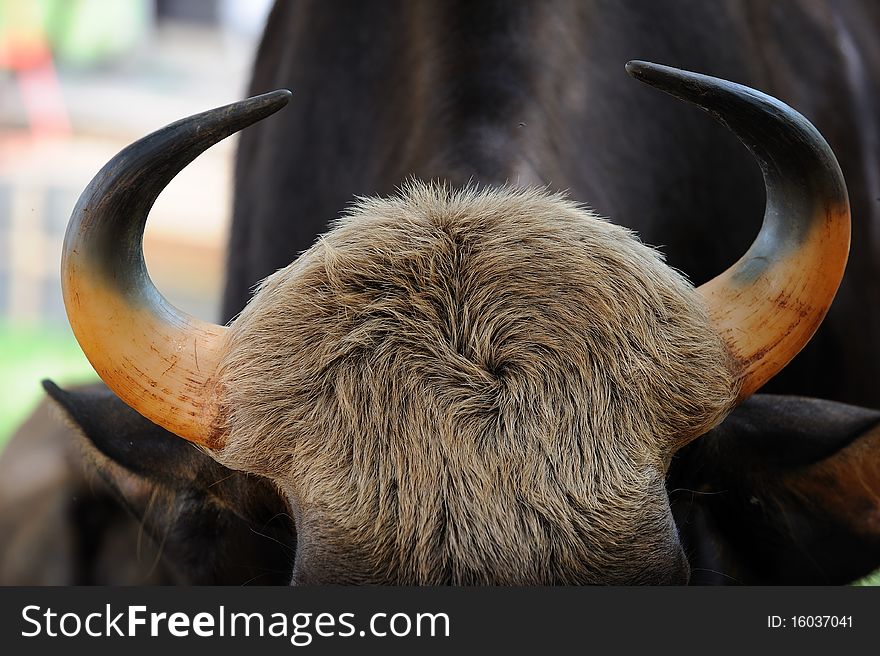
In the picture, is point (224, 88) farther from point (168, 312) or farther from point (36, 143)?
point (168, 312)

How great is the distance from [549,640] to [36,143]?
44.3 ft

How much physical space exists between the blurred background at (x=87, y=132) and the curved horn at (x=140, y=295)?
17.5 ft

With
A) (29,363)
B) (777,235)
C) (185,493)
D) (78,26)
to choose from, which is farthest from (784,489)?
(78,26)

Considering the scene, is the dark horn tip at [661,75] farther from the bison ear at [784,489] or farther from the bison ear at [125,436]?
the bison ear at [125,436]

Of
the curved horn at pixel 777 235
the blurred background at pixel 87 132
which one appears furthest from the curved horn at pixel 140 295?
the blurred background at pixel 87 132

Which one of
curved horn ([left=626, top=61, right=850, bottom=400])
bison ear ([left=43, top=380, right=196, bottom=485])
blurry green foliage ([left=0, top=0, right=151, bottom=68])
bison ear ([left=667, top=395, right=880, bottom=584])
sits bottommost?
bison ear ([left=667, top=395, right=880, bottom=584])

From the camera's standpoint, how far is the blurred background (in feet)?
33.3

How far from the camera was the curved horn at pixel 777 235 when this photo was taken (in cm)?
203

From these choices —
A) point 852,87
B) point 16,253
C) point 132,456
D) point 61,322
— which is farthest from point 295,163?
point 16,253

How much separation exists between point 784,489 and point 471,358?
2.76ft

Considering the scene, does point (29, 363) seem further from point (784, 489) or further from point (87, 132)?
point (784, 489)

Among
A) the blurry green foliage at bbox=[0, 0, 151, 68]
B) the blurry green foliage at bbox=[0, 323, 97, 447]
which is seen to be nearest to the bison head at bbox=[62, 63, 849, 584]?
the blurry green foliage at bbox=[0, 323, 97, 447]

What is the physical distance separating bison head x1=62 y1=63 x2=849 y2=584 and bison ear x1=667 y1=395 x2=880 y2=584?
0.75ft

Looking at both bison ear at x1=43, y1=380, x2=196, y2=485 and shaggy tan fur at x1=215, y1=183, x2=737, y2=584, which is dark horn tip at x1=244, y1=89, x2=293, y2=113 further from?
bison ear at x1=43, y1=380, x2=196, y2=485
